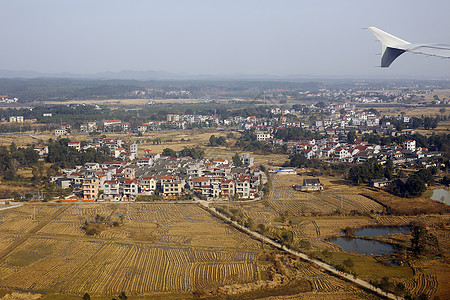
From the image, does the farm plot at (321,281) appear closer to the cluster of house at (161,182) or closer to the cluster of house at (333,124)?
the cluster of house at (161,182)

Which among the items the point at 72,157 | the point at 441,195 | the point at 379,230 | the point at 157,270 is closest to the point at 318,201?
the point at 379,230

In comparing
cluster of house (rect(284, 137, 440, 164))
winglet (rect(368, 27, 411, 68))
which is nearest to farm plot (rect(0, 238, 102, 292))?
winglet (rect(368, 27, 411, 68))

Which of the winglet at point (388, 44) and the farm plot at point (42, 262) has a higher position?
the winglet at point (388, 44)

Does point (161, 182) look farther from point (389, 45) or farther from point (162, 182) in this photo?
point (389, 45)

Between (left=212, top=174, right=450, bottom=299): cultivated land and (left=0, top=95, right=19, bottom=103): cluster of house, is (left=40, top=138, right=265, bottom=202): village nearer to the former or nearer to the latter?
(left=212, top=174, right=450, bottom=299): cultivated land

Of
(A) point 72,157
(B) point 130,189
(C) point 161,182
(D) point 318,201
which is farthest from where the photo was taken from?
(A) point 72,157

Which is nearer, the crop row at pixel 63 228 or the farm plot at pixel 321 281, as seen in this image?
the farm plot at pixel 321 281

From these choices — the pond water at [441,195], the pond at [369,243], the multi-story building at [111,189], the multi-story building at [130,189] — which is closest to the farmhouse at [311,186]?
the pond water at [441,195]

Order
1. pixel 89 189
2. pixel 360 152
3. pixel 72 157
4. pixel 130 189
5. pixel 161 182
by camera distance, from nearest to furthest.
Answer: pixel 89 189 < pixel 130 189 < pixel 161 182 < pixel 72 157 < pixel 360 152
